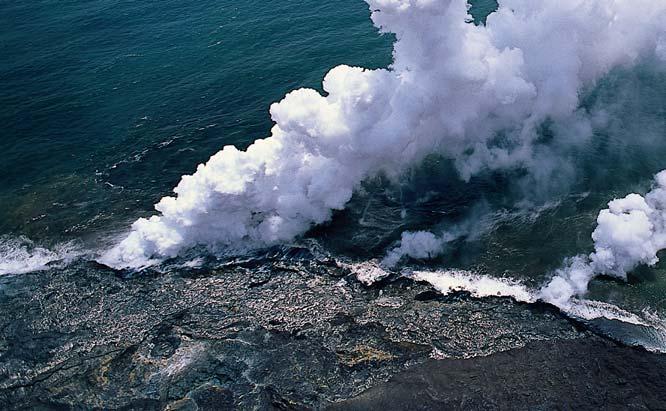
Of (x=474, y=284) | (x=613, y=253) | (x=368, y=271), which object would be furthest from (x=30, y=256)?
Result: (x=613, y=253)

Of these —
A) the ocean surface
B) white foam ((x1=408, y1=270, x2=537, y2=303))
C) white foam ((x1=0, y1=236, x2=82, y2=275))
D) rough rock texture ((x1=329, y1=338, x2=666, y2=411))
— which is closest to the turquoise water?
the ocean surface

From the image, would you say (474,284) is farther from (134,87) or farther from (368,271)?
(134,87)

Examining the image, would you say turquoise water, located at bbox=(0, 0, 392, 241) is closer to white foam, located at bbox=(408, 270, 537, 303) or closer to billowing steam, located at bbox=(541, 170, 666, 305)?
white foam, located at bbox=(408, 270, 537, 303)

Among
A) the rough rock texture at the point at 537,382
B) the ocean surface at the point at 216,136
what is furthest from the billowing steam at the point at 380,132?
the rough rock texture at the point at 537,382

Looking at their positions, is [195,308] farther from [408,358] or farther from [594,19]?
[594,19]

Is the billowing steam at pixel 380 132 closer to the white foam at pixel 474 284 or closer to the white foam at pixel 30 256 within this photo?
the white foam at pixel 30 256

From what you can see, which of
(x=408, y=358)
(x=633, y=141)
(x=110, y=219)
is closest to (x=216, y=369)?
(x=408, y=358)
